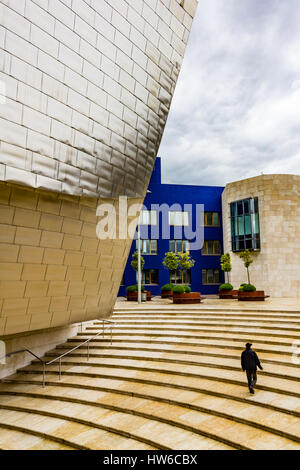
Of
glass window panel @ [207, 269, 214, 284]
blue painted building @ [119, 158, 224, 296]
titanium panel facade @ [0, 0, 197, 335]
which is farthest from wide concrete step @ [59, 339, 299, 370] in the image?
glass window panel @ [207, 269, 214, 284]

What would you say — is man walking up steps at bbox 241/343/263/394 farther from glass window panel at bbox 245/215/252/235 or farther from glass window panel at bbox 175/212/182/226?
glass window panel at bbox 175/212/182/226

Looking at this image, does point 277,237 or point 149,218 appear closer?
point 277,237

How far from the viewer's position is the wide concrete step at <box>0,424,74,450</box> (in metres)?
8.41

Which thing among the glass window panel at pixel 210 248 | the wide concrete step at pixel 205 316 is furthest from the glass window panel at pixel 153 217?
the wide concrete step at pixel 205 316

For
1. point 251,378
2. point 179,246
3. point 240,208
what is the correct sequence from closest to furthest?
point 251,378
point 240,208
point 179,246

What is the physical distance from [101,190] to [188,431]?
7303mm

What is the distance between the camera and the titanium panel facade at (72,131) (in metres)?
8.69

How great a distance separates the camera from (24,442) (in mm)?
8812

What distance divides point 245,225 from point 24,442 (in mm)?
26069

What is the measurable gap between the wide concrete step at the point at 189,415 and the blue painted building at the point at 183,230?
81.3 feet

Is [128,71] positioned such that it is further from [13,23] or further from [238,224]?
[238,224]

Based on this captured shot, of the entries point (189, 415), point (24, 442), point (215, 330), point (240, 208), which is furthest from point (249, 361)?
point (240, 208)

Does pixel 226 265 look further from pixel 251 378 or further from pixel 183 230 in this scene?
pixel 251 378
